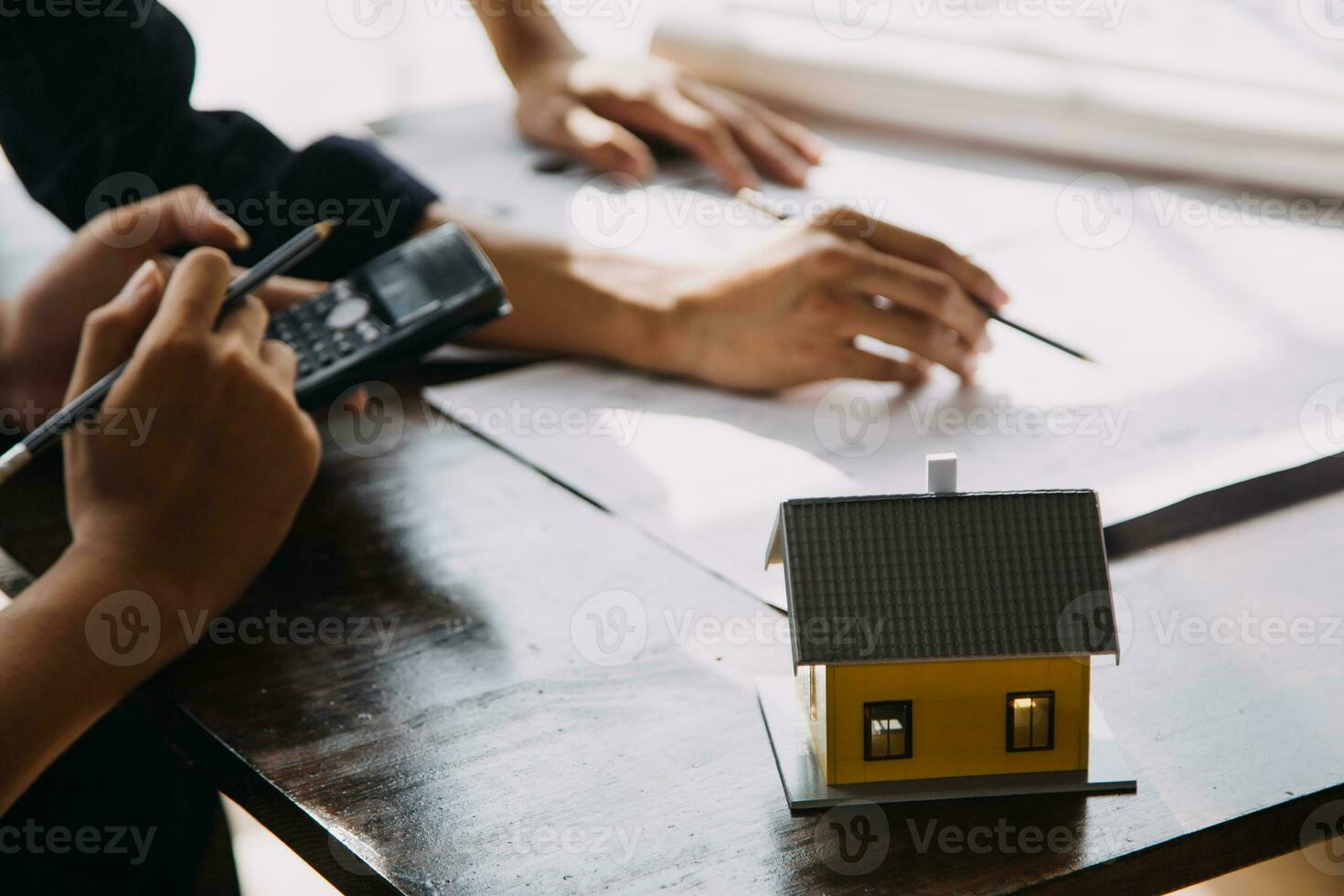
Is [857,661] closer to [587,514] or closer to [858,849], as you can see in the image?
[858,849]

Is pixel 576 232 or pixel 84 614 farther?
pixel 576 232

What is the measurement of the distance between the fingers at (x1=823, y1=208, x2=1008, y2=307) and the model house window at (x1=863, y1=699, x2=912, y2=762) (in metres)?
0.43

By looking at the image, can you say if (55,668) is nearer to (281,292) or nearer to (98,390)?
(98,390)

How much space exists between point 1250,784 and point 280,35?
4491 millimetres

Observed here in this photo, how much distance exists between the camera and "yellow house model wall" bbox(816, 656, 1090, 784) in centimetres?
47

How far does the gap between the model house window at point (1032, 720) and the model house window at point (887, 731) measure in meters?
0.04

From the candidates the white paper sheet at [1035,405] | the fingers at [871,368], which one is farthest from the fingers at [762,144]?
the fingers at [871,368]

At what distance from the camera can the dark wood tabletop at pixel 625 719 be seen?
1.47ft

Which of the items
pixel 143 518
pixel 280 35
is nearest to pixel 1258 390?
pixel 143 518

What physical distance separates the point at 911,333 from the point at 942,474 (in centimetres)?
36

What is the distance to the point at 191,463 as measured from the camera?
652 millimetres

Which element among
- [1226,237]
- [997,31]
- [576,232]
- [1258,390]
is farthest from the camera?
[997,31]

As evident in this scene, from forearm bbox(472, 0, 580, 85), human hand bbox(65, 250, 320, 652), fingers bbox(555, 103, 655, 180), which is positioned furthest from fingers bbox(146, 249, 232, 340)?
forearm bbox(472, 0, 580, 85)

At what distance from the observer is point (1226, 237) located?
3.17ft
